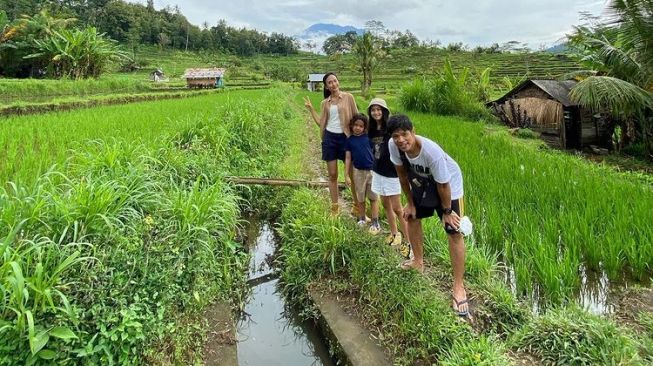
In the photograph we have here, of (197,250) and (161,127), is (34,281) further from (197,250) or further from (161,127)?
(161,127)

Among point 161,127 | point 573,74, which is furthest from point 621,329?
point 573,74

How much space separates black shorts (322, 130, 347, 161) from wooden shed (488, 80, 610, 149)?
8.70 m

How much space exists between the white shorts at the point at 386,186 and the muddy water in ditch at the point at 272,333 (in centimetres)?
133

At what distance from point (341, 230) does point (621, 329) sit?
7.06ft

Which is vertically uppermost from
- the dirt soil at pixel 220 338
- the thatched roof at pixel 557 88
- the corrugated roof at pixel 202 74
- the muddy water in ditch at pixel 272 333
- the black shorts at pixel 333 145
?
the corrugated roof at pixel 202 74

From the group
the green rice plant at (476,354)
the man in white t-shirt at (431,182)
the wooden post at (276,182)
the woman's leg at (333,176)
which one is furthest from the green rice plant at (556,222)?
the wooden post at (276,182)

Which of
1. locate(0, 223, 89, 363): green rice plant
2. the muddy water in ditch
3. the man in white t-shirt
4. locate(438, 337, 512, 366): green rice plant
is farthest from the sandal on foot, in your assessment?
locate(0, 223, 89, 363): green rice plant

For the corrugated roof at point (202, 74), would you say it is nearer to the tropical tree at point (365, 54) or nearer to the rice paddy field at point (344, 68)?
the rice paddy field at point (344, 68)

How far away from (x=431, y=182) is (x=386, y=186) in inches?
35.2

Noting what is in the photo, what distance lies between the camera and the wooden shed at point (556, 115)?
1015cm

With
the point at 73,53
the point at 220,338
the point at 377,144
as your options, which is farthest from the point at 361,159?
the point at 73,53

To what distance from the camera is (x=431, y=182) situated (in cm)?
263

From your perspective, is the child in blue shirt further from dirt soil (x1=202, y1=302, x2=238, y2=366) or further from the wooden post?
dirt soil (x1=202, y1=302, x2=238, y2=366)

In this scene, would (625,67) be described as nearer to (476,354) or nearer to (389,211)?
(389,211)
